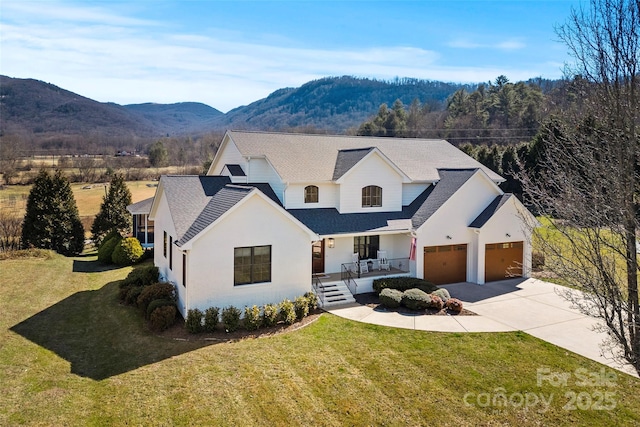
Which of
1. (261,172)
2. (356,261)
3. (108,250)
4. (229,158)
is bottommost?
(108,250)

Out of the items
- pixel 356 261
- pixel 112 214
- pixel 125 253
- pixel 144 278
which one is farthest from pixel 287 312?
pixel 112 214

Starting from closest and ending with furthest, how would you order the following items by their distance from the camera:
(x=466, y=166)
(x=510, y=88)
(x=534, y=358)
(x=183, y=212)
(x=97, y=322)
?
1. (x=534, y=358)
2. (x=97, y=322)
3. (x=183, y=212)
4. (x=466, y=166)
5. (x=510, y=88)

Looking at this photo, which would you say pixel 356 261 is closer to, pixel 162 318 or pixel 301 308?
pixel 301 308

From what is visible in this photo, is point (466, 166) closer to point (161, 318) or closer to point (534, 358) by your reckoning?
point (534, 358)

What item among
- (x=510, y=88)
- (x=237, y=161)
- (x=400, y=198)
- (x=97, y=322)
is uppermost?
(x=510, y=88)

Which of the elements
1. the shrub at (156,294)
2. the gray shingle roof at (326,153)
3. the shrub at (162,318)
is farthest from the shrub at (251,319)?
the gray shingle roof at (326,153)

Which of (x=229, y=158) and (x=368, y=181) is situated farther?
(x=229, y=158)

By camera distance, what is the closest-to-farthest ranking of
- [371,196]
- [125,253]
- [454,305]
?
[454,305] < [371,196] < [125,253]

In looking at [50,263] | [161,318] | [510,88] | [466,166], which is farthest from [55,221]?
[510,88]
